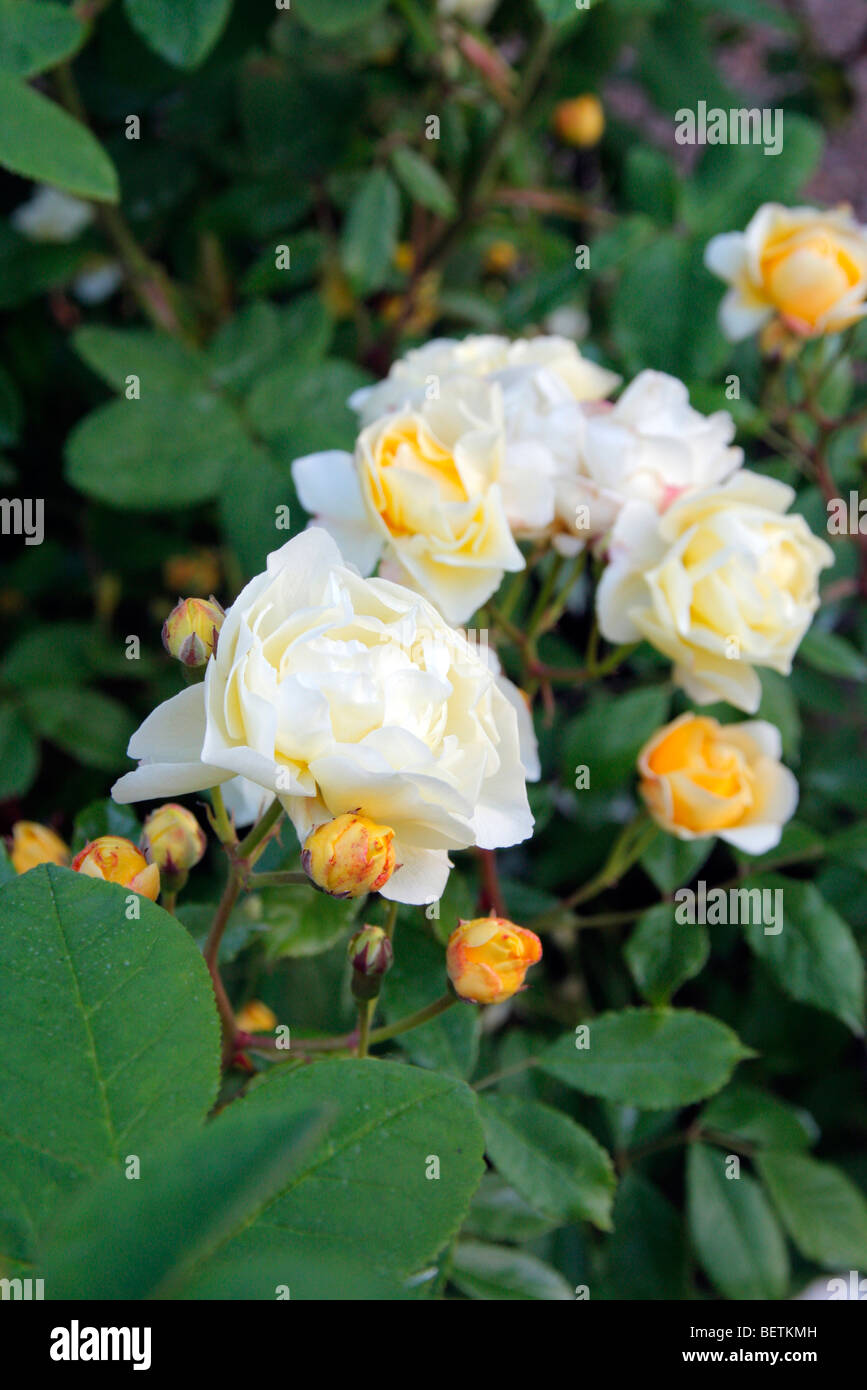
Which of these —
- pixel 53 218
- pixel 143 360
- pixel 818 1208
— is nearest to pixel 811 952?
pixel 818 1208

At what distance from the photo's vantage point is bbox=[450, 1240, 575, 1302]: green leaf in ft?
2.37

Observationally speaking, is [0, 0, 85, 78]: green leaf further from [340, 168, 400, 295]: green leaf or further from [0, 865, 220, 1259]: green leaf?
[0, 865, 220, 1259]: green leaf

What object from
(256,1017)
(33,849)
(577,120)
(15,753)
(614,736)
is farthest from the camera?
(577,120)

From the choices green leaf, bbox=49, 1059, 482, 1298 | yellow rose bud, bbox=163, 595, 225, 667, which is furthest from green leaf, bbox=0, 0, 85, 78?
green leaf, bbox=49, 1059, 482, 1298

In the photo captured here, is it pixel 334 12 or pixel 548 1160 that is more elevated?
pixel 334 12

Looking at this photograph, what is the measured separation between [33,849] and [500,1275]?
41 cm

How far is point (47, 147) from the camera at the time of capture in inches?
31.4

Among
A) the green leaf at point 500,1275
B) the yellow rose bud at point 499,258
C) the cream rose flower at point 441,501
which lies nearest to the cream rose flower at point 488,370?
the cream rose flower at point 441,501

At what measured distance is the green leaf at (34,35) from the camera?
2.76 feet

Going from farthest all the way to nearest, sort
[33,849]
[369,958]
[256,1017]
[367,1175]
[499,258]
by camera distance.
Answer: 1. [499,258]
2. [256,1017]
3. [33,849]
4. [369,958]
5. [367,1175]

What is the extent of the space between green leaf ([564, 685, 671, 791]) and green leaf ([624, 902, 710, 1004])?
0.39 feet

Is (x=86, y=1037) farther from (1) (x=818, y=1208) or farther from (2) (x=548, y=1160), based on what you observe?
(1) (x=818, y=1208)

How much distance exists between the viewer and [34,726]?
1.08m

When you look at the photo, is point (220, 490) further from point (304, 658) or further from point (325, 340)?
point (304, 658)
